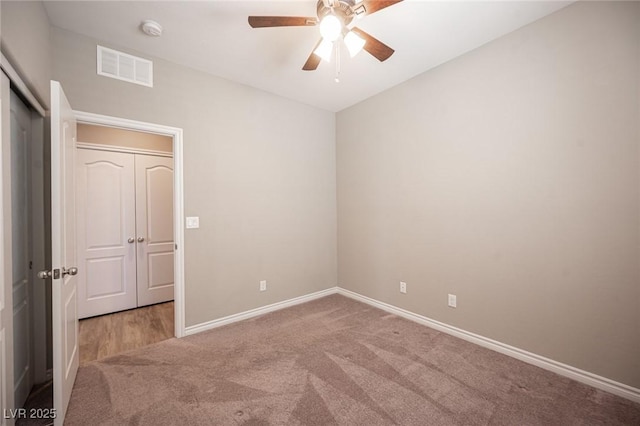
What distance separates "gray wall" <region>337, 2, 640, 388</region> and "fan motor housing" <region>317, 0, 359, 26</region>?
1.47m

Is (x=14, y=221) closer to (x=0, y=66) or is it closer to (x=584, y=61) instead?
(x=0, y=66)

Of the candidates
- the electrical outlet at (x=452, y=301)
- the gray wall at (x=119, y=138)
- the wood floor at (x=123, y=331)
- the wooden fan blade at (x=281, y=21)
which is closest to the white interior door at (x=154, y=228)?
the gray wall at (x=119, y=138)

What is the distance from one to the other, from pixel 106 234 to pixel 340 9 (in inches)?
143

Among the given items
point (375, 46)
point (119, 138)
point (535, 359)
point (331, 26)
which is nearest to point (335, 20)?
point (331, 26)

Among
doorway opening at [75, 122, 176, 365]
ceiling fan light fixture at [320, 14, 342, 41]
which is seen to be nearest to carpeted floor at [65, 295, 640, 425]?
doorway opening at [75, 122, 176, 365]

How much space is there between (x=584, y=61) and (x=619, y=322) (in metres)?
1.82

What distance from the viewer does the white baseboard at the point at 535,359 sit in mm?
1846

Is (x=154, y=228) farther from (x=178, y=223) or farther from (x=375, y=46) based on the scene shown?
(x=375, y=46)

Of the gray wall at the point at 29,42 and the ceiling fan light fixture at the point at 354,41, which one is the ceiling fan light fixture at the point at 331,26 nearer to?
the ceiling fan light fixture at the point at 354,41

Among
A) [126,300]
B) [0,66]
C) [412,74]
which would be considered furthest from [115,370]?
[412,74]

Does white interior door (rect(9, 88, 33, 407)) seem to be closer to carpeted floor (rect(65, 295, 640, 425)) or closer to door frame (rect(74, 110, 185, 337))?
carpeted floor (rect(65, 295, 640, 425))

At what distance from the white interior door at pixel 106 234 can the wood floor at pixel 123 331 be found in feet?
0.72

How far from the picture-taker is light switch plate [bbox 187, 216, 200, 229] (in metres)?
2.79

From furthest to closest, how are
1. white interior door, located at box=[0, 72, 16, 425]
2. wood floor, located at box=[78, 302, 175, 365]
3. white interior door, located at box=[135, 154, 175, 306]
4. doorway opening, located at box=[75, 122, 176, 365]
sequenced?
1. white interior door, located at box=[135, 154, 175, 306]
2. doorway opening, located at box=[75, 122, 176, 365]
3. wood floor, located at box=[78, 302, 175, 365]
4. white interior door, located at box=[0, 72, 16, 425]
